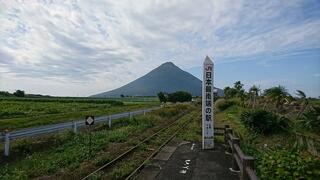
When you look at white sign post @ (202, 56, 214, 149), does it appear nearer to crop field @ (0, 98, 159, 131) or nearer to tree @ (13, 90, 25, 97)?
crop field @ (0, 98, 159, 131)

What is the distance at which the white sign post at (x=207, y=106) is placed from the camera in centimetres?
1364

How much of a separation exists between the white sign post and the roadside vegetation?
54.5 inches

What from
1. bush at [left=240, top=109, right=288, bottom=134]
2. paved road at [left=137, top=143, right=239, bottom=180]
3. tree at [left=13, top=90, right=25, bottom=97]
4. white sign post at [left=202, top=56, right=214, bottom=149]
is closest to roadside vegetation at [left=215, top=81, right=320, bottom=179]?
bush at [left=240, top=109, right=288, bottom=134]

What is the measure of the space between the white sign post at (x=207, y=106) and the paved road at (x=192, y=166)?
0.50 metres

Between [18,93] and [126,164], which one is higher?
[18,93]

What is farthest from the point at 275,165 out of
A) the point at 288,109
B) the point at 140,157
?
the point at 288,109

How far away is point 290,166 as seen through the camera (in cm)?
521

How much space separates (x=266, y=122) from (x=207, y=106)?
444cm

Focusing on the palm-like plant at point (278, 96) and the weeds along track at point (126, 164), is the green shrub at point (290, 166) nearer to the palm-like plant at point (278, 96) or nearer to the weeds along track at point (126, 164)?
the weeds along track at point (126, 164)

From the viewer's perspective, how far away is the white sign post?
44.8 ft

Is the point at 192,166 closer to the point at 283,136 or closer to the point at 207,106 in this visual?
the point at 207,106

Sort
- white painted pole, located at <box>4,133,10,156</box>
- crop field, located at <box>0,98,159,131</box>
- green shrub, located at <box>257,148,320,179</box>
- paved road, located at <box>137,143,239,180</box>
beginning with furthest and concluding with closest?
crop field, located at <box>0,98,159,131</box> < white painted pole, located at <box>4,133,10,156</box> < paved road, located at <box>137,143,239,180</box> < green shrub, located at <box>257,148,320,179</box>

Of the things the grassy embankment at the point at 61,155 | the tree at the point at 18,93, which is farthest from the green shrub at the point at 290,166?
the tree at the point at 18,93

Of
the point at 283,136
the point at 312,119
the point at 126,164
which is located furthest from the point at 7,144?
the point at 312,119
